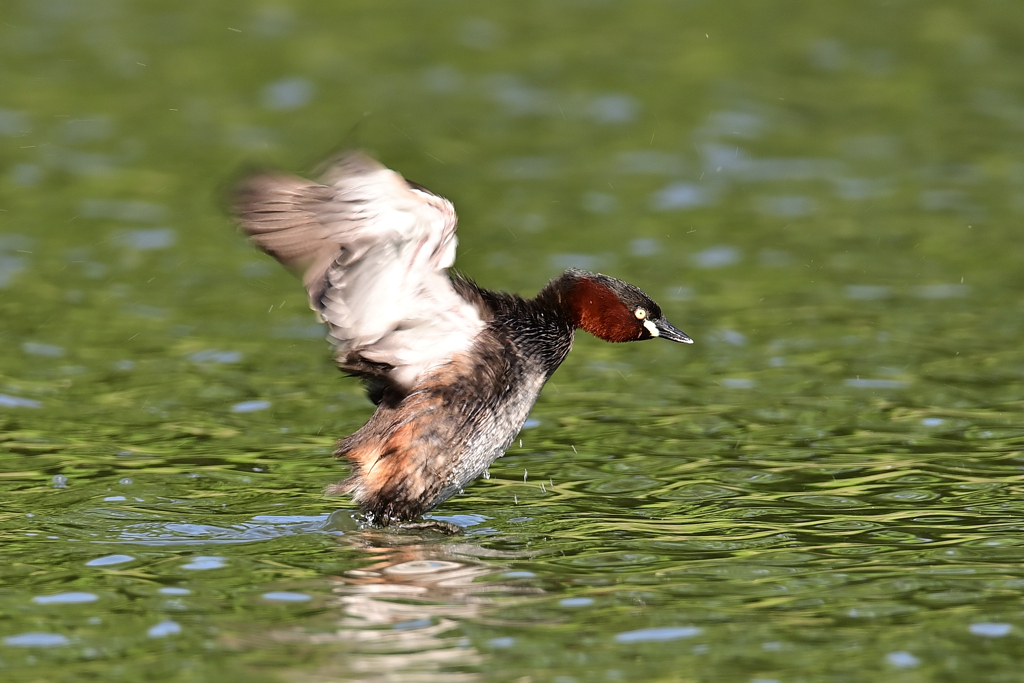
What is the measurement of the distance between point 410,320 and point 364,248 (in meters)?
0.56

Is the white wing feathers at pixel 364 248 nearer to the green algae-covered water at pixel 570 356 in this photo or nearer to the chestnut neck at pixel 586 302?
the green algae-covered water at pixel 570 356

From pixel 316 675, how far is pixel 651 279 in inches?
317

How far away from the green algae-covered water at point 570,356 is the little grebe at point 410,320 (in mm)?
280

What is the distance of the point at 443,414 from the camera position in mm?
8594

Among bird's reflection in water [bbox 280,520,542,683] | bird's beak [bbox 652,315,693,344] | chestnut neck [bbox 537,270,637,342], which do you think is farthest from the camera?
bird's beak [bbox 652,315,693,344]

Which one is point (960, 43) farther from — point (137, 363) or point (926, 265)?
point (137, 363)

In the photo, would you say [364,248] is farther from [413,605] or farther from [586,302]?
[413,605]

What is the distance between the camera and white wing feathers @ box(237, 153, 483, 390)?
808 centimetres

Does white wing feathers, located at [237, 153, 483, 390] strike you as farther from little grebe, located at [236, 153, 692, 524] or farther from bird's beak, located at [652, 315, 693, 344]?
bird's beak, located at [652, 315, 693, 344]

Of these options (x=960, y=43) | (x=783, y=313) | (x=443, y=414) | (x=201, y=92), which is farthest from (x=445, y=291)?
(x=960, y=43)

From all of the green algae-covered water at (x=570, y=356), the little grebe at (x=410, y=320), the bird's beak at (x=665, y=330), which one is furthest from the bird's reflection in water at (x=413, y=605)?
the bird's beak at (x=665, y=330)

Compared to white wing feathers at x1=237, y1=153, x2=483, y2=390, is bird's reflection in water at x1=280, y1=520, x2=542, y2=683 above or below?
below

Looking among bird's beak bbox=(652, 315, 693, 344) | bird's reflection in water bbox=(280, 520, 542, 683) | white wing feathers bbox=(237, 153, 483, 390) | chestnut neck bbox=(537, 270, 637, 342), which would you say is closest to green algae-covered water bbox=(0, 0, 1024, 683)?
bird's reflection in water bbox=(280, 520, 542, 683)

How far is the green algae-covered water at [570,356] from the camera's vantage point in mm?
7031
